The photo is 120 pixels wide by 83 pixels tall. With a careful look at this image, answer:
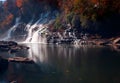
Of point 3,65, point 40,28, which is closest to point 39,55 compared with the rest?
point 3,65

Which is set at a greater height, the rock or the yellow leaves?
the yellow leaves

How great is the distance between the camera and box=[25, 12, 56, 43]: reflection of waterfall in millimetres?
92863

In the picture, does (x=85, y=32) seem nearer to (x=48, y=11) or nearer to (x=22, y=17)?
(x=48, y=11)

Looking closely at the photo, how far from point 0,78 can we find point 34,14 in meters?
79.2

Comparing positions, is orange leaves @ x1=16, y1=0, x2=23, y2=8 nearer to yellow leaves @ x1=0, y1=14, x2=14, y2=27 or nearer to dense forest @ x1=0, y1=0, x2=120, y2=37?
yellow leaves @ x1=0, y1=14, x2=14, y2=27

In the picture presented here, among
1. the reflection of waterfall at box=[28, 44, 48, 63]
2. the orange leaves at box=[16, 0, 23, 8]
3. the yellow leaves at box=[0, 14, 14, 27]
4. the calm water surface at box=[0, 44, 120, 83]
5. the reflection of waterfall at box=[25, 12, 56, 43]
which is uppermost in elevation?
the orange leaves at box=[16, 0, 23, 8]

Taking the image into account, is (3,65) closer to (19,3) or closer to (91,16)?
(91,16)

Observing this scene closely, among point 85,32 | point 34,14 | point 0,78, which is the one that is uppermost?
point 34,14

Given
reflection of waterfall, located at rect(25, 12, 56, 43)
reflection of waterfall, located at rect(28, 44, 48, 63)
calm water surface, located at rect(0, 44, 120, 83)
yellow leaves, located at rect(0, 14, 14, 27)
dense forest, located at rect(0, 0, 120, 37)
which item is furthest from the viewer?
yellow leaves, located at rect(0, 14, 14, 27)

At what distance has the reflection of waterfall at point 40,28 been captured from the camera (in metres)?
92.9

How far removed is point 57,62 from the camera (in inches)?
1657

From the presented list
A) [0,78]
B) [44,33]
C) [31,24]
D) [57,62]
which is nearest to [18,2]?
[31,24]

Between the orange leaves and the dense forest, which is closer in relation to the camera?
the dense forest

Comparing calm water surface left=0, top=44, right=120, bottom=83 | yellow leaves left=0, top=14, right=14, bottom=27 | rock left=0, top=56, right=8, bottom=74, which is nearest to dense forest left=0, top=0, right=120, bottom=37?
yellow leaves left=0, top=14, right=14, bottom=27
